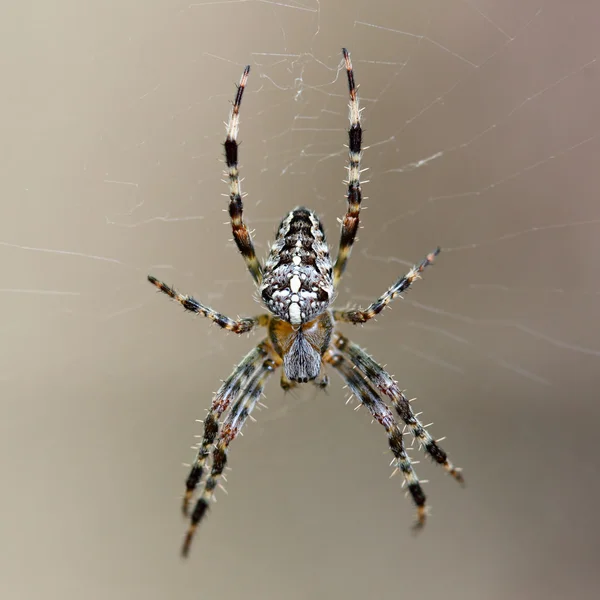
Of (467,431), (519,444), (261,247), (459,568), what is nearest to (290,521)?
(459,568)

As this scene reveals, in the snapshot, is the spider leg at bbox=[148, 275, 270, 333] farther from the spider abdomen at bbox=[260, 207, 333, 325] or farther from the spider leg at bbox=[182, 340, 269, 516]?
the spider leg at bbox=[182, 340, 269, 516]

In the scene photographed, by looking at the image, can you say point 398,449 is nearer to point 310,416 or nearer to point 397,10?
point 310,416

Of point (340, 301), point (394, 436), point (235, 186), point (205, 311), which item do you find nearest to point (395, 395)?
point (394, 436)

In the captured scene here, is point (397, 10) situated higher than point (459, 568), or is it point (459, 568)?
point (397, 10)

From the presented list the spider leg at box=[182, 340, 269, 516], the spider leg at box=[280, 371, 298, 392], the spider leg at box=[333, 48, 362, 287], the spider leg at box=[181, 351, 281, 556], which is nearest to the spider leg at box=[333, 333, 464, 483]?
the spider leg at box=[280, 371, 298, 392]

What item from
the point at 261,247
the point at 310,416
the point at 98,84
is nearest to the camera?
the point at 98,84

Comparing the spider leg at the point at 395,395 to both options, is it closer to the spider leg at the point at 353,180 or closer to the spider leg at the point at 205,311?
the spider leg at the point at 205,311
